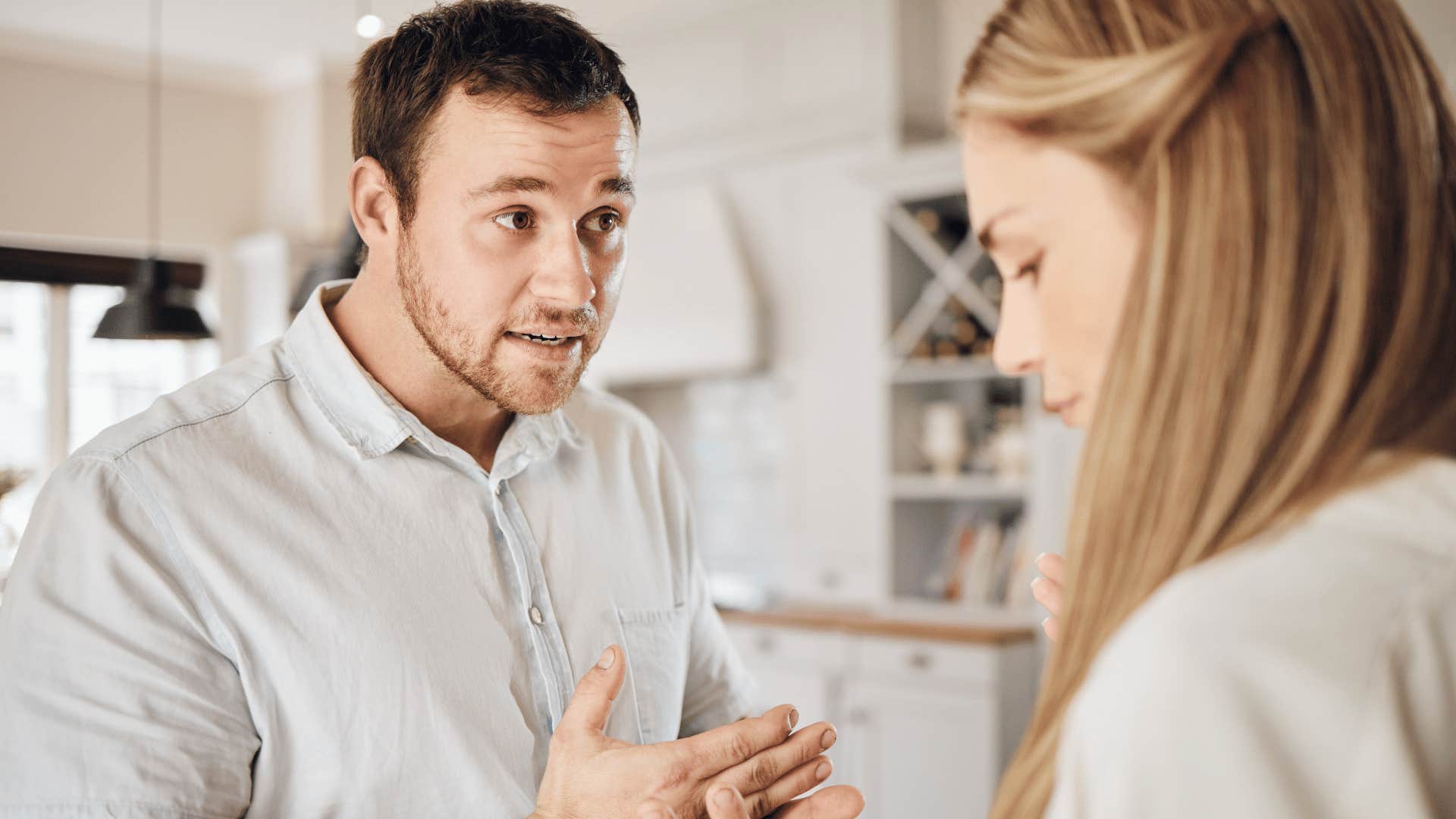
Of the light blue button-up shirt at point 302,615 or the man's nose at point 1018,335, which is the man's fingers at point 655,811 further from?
the man's nose at point 1018,335

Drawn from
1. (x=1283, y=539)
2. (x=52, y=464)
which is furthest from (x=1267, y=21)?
(x=52, y=464)

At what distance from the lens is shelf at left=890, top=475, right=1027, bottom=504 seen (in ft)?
13.1

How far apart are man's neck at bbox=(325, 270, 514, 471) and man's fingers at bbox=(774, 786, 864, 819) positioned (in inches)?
22.5

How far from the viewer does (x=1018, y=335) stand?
2.75 feet

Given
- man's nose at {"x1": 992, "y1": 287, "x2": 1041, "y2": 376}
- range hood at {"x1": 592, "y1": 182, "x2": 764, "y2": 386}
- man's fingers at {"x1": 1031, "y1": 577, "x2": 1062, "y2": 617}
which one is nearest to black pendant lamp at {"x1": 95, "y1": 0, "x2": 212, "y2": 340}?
range hood at {"x1": 592, "y1": 182, "x2": 764, "y2": 386}

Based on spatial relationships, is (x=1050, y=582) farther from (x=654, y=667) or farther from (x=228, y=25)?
(x=228, y=25)

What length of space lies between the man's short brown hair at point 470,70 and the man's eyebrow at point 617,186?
0.29 ft

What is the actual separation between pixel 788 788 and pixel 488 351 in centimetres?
58

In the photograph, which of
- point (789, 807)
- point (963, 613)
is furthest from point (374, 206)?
point (963, 613)

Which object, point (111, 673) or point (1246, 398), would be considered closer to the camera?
point (1246, 398)

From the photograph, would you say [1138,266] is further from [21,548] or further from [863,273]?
[863,273]

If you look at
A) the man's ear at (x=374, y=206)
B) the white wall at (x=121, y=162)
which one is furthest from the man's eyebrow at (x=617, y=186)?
the white wall at (x=121, y=162)

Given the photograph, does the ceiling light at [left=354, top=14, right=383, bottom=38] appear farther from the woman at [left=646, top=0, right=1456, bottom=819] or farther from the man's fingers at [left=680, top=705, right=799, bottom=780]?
the woman at [left=646, top=0, right=1456, bottom=819]

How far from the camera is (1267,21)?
2.19 feet
